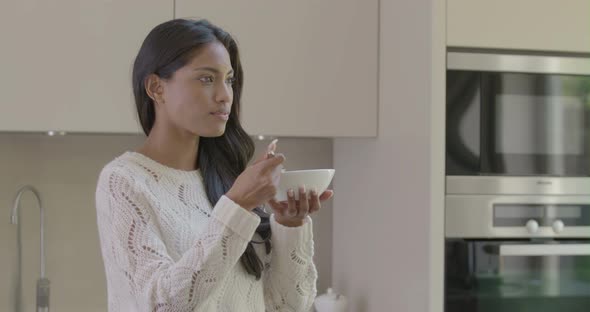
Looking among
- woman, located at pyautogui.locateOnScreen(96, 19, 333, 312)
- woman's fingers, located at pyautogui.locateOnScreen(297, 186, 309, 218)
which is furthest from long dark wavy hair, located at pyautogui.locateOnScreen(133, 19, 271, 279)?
woman's fingers, located at pyautogui.locateOnScreen(297, 186, 309, 218)

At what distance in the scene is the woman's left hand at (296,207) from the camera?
1.37m

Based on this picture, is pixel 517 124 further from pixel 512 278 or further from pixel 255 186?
pixel 255 186

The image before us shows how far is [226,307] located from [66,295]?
1529 millimetres

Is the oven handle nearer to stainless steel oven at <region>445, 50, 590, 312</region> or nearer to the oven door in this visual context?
stainless steel oven at <region>445, 50, 590, 312</region>

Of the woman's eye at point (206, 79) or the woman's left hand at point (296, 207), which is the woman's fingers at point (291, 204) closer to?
the woman's left hand at point (296, 207)

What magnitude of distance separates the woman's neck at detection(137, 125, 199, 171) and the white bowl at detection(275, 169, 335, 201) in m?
0.19

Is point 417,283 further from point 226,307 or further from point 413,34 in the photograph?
point 226,307

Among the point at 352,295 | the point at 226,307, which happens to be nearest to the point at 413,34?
the point at 352,295

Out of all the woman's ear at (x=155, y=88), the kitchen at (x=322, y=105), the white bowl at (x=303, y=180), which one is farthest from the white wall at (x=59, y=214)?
the white bowl at (x=303, y=180)

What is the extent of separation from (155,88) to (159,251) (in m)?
0.29

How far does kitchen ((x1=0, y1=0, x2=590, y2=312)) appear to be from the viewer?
210cm

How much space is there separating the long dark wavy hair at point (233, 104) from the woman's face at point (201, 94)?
0.02 meters

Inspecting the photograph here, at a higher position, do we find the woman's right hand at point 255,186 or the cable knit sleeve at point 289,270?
the woman's right hand at point 255,186

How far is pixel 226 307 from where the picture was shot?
1.34 metres
